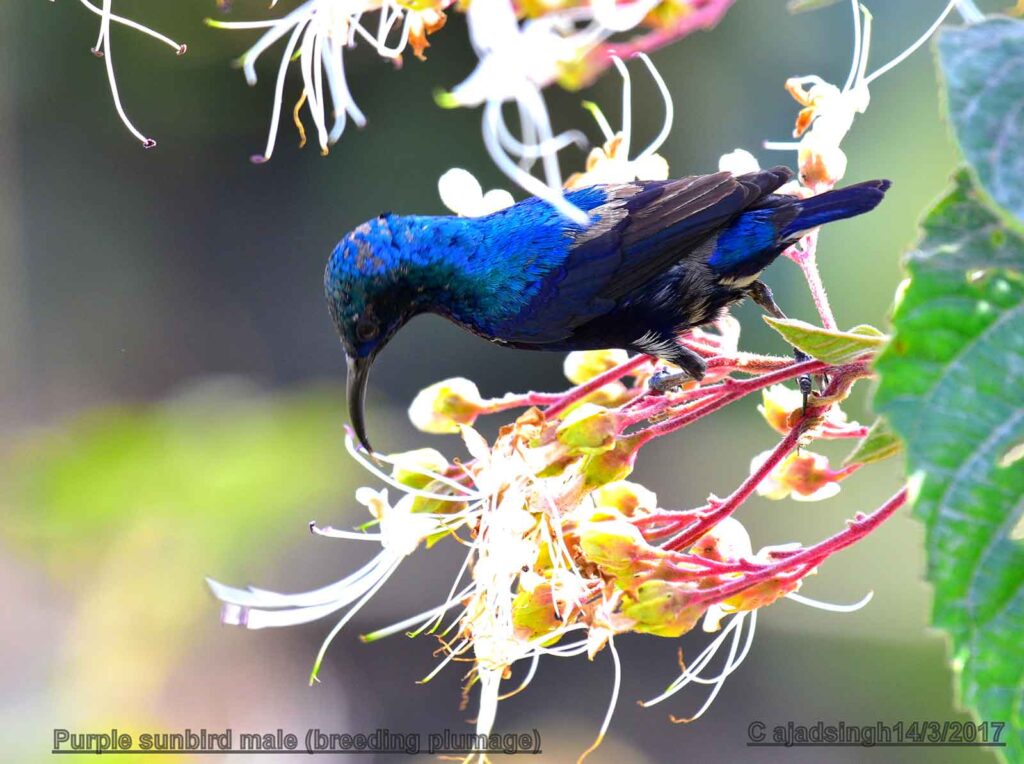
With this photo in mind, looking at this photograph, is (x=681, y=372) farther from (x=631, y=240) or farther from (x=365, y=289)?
(x=365, y=289)

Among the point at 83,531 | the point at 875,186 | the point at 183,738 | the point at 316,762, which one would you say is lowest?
the point at 316,762

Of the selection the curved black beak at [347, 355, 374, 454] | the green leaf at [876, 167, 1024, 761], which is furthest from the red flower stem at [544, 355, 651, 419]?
the green leaf at [876, 167, 1024, 761]

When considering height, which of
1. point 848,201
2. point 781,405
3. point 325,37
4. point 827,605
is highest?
point 325,37

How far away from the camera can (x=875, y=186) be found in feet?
4.84

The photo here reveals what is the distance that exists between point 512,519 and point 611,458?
4.2 inches

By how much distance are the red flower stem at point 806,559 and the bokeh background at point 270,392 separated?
1.98m

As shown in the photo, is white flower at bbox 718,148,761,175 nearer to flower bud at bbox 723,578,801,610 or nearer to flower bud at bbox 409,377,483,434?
flower bud at bbox 409,377,483,434

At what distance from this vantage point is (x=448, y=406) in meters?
1.38

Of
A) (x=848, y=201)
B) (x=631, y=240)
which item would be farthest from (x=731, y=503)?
(x=631, y=240)

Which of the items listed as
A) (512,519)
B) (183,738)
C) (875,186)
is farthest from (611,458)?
(183,738)

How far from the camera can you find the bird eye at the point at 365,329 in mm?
1727

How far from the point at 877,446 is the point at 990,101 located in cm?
30

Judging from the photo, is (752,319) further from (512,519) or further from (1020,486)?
(1020,486)

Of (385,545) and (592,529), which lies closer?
(592,529)
